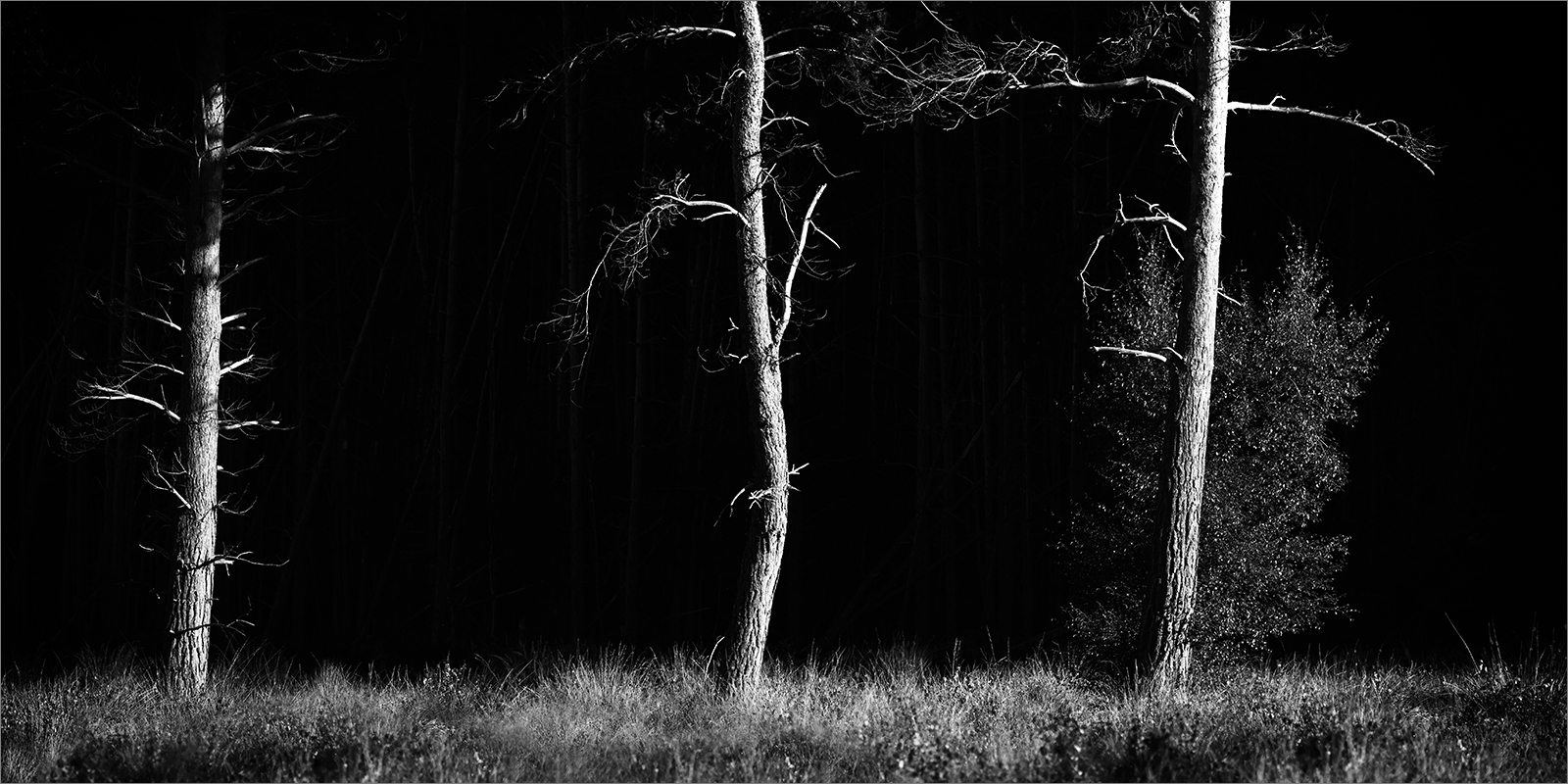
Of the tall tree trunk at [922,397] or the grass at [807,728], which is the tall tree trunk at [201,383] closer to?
the grass at [807,728]

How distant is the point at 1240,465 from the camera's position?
10.8 meters

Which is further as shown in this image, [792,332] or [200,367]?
[792,332]

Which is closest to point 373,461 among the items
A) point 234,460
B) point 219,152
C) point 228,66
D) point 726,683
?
point 234,460

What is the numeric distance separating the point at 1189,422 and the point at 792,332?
10.4 meters

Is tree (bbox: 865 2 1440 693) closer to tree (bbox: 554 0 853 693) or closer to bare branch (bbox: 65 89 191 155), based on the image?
tree (bbox: 554 0 853 693)

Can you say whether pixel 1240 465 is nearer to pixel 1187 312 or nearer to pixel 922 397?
pixel 1187 312

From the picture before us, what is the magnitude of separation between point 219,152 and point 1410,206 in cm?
1539

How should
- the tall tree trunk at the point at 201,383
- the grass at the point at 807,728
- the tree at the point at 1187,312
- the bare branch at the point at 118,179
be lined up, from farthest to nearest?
1. the tall tree trunk at the point at 201,383
2. the bare branch at the point at 118,179
3. the tree at the point at 1187,312
4. the grass at the point at 807,728

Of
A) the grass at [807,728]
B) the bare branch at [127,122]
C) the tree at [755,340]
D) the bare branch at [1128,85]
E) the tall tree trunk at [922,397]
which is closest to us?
the grass at [807,728]

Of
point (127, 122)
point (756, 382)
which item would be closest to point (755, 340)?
point (756, 382)

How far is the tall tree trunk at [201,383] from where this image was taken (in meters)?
9.53

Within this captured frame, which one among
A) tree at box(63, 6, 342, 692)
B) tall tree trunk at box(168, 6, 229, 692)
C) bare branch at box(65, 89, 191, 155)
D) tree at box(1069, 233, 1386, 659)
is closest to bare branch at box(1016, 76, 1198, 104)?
tree at box(1069, 233, 1386, 659)

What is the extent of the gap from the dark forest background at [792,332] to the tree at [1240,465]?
2.53m

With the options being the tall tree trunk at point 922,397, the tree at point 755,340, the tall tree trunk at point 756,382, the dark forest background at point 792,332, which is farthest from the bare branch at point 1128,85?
the tall tree trunk at point 922,397
